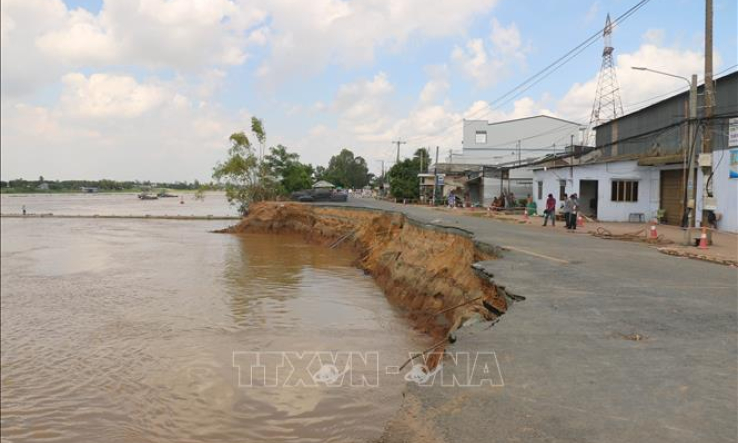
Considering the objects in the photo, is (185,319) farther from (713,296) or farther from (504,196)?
(504,196)

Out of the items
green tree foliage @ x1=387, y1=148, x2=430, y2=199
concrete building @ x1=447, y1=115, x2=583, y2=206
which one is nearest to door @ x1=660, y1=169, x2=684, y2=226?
concrete building @ x1=447, y1=115, x2=583, y2=206

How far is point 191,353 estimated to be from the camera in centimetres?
906

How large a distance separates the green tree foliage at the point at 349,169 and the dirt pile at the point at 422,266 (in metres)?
99.6

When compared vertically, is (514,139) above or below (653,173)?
above

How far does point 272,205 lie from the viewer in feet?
130

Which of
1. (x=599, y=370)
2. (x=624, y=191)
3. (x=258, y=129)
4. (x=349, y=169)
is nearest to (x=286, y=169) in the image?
(x=258, y=129)

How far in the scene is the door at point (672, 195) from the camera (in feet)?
79.3

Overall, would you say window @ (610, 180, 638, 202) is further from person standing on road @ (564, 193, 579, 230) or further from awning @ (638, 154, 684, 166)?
person standing on road @ (564, 193, 579, 230)

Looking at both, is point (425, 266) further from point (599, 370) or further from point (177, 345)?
point (599, 370)

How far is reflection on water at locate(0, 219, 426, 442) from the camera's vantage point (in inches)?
247

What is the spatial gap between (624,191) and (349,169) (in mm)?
110526

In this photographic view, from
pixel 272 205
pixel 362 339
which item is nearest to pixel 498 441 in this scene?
pixel 362 339

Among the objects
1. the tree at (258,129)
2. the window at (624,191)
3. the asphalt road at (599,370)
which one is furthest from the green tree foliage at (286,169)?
the asphalt road at (599,370)

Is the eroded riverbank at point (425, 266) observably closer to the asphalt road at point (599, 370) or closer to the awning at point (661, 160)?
the asphalt road at point (599, 370)
